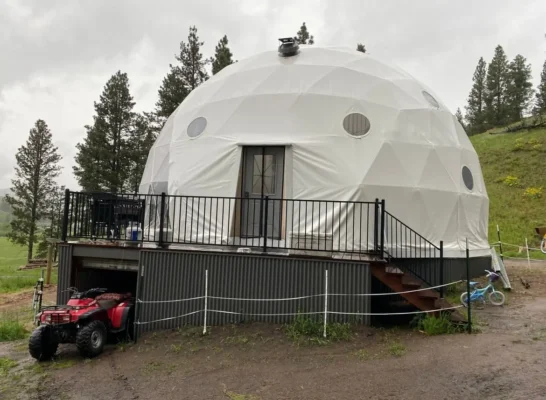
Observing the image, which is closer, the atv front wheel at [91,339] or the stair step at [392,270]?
the atv front wheel at [91,339]

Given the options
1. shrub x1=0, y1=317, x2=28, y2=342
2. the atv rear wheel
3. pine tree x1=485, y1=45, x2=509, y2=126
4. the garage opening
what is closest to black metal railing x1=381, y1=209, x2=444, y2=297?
the garage opening

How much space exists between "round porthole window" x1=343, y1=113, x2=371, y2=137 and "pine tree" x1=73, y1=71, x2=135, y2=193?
22333 millimetres

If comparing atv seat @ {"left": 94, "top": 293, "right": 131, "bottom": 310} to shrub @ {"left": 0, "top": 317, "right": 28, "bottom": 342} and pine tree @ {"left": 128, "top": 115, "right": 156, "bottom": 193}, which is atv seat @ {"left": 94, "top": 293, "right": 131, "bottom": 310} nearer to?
shrub @ {"left": 0, "top": 317, "right": 28, "bottom": 342}

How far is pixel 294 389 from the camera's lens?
16.4 feet

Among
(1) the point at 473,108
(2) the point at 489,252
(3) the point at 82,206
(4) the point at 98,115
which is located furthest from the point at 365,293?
(1) the point at 473,108

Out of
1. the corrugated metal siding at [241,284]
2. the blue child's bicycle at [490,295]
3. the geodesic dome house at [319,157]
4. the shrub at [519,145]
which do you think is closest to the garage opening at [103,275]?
the corrugated metal siding at [241,284]

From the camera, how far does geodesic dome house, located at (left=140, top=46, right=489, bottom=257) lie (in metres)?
9.14

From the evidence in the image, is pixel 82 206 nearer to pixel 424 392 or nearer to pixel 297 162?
pixel 297 162

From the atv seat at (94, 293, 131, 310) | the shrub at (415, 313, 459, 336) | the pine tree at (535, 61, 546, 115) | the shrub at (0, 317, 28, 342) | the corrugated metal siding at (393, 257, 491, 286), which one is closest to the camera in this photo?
the shrub at (415, 313, 459, 336)

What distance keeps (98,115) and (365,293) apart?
94.6 ft

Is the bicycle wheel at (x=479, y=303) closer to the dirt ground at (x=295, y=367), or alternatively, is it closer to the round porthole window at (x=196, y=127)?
the dirt ground at (x=295, y=367)

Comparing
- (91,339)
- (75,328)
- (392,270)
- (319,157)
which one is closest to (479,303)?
(392,270)

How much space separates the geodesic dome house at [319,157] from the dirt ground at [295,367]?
238cm

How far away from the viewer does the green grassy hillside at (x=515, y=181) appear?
24438 mm
